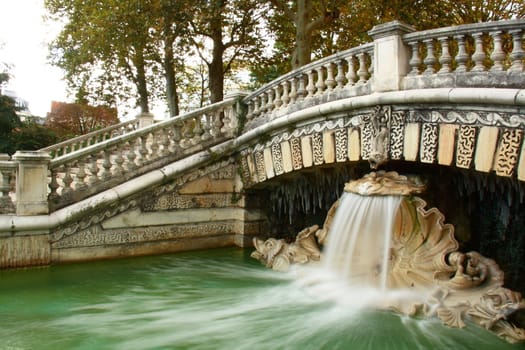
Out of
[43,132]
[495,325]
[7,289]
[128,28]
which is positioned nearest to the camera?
[495,325]

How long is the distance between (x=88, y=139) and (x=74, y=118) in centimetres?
1229

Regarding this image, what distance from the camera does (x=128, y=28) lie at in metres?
12.8

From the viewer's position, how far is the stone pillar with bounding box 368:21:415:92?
6168 millimetres

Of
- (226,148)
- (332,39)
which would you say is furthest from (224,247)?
(332,39)

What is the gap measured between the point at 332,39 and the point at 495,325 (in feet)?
40.2

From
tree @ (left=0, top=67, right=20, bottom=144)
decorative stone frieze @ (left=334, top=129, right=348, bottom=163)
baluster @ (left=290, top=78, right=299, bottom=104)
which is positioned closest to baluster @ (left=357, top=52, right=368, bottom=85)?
decorative stone frieze @ (left=334, top=129, right=348, bottom=163)

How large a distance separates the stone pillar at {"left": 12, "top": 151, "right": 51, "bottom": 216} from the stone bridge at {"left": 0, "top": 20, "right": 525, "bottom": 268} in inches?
0.6

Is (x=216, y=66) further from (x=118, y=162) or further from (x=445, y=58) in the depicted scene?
(x=445, y=58)

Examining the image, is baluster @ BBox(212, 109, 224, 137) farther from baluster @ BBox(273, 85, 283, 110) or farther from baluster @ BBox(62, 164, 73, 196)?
baluster @ BBox(62, 164, 73, 196)

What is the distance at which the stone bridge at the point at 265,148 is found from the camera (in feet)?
17.7

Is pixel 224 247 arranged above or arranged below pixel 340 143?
below

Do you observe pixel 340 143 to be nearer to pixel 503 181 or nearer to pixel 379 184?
pixel 379 184

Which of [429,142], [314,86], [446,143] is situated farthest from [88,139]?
[446,143]

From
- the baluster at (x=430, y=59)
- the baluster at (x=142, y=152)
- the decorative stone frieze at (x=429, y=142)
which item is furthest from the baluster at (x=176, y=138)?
the baluster at (x=430, y=59)
